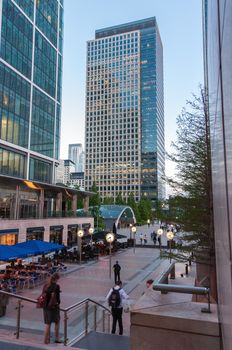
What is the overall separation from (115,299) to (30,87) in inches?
1522

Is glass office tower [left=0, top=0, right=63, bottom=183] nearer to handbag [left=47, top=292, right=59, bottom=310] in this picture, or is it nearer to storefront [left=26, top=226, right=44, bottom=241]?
storefront [left=26, top=226, right=44, bottom=241]

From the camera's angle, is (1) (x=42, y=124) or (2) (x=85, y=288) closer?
(2) (x=85, y=288)

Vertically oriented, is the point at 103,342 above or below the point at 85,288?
above

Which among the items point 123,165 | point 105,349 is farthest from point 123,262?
point 123,165

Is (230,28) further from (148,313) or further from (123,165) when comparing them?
(123,165)

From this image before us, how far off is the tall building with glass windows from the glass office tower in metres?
126

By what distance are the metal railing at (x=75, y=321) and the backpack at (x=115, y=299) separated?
711 millimetres

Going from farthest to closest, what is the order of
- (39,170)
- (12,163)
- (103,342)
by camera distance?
(39,170), (12,163), (103,342)

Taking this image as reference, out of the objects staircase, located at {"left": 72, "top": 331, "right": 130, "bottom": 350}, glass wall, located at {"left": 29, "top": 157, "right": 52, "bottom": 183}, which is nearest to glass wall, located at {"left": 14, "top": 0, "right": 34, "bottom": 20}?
glass wall, located at {"left": 29, "top": 157, "right": 52, "bottom": 183}

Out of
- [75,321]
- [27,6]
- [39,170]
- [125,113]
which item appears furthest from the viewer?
[125,113]

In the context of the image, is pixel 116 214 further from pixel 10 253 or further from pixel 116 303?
pixel 116 303

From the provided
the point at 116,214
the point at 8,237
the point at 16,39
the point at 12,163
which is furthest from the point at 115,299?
the point at 116,214

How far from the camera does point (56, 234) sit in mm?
42719

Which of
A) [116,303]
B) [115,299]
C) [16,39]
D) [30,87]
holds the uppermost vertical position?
[16,39]
